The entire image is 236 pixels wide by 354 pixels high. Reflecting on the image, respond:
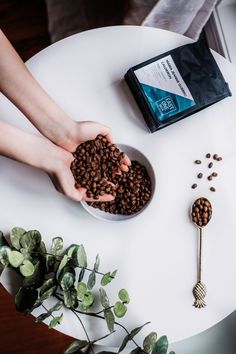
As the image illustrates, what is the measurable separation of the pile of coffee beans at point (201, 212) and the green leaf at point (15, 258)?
0.41 meters

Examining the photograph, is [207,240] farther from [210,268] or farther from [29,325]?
[29,325]

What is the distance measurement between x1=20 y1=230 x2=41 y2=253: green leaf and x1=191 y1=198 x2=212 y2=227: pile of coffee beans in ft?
1.20

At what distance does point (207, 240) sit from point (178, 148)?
0.76 ft

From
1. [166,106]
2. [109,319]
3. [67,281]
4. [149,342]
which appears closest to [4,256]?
[67,281]

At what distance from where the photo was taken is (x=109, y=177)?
45.9 inches

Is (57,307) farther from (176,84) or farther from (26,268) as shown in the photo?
(176,84)

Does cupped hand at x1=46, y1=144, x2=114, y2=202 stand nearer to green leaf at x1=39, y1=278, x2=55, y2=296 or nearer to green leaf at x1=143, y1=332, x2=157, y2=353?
green leaf at x1=39, y1=278, x2=55, y2=296

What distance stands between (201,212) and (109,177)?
9.1 inches

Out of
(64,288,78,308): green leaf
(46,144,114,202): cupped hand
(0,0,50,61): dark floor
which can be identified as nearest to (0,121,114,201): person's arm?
(46,144,114,202): cupped hand

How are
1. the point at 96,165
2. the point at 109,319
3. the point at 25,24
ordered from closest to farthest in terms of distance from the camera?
1. the point at 109,319
2. the point at 96,165
3. the point at 25,24

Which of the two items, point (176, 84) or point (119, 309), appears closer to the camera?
point (119, 309)

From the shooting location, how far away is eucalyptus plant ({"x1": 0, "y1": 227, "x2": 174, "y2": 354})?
1.06m

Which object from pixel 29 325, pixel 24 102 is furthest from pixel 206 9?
pixel 29 325

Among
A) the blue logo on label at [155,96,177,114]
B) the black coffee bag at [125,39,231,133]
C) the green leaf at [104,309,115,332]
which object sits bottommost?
the green leaf at [104,309,115,332]
